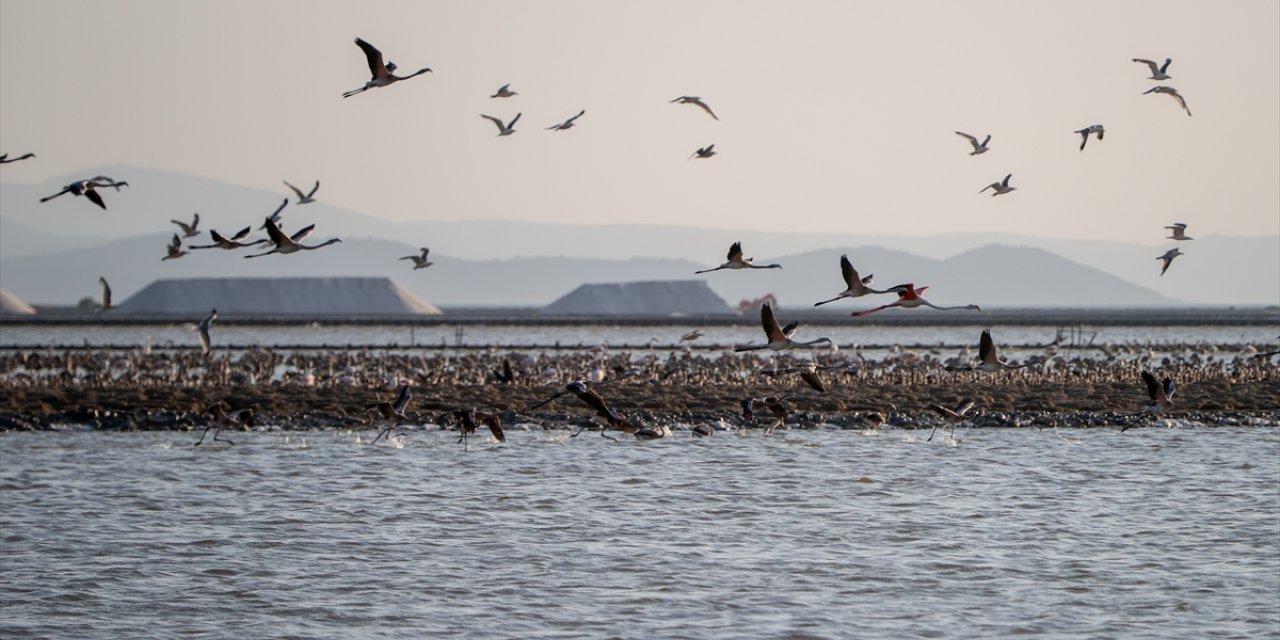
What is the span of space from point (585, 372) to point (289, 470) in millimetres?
19761

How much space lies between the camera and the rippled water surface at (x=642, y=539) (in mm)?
17234

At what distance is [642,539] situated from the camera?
21.7m

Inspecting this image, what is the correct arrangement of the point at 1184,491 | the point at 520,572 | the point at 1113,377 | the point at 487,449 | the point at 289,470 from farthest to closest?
the point at 1113,377
the point at 487,449
the point at 289,470
the point at 1184,491
the point at 520,572

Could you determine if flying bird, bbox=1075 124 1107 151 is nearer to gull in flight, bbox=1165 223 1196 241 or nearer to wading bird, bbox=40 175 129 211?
gull in flight, bbox=1165 223 1196 241

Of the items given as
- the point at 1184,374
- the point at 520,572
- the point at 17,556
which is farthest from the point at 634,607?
the point at 1184,374

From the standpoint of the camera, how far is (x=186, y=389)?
136ft

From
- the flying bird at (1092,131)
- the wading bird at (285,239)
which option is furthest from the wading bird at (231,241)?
the flying bird at (1092,131)

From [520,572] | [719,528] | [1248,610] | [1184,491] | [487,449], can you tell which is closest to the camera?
[1248,610]

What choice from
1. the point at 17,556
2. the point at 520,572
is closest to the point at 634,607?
the point at 520,572

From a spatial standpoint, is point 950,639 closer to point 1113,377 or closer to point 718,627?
point 718,627

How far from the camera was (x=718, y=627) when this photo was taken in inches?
659

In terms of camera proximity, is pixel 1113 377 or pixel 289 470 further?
pixel 1113 377

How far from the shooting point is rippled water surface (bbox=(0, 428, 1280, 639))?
1723 centimetres

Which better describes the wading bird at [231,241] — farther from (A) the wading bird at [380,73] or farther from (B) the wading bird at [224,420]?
(B) the wading bird at [224,420]
